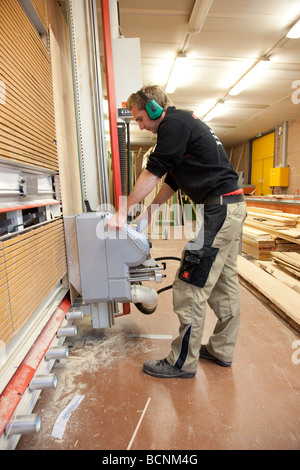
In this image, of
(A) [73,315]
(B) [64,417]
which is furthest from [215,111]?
(B) [64,417]

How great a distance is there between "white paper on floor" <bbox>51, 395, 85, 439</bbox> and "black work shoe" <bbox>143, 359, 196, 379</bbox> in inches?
16.8

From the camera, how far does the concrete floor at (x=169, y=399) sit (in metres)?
1.21

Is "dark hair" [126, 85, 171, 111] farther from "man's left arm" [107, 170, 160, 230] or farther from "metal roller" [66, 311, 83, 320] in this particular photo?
"metal roller" [66, 311, 83, 320]

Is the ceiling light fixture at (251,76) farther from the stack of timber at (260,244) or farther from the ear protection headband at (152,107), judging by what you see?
the ear protection headband at (152,107)

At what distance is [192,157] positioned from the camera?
148cm

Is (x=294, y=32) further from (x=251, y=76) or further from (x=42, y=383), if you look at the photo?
(x=42, y=383)

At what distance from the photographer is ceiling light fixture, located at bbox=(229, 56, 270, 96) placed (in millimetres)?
4582

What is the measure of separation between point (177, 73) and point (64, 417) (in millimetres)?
5515

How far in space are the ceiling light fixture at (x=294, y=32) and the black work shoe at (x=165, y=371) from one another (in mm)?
4390

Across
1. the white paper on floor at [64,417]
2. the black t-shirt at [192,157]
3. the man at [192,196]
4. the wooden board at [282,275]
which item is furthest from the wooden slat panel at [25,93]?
the wooden board at [282,275]

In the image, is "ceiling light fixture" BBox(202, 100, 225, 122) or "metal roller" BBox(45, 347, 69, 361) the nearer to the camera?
"metal roller" BBox(45, 347, 69, 361)

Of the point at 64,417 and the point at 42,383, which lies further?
the point at 64,417

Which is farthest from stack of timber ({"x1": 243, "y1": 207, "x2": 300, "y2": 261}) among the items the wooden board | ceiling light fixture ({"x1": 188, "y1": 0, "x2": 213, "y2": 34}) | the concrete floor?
ceiling light fixture ({"x1": 188, "y1": 0, "x2": 213, "y2": 34})

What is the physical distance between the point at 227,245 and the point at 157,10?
11.1 feet
